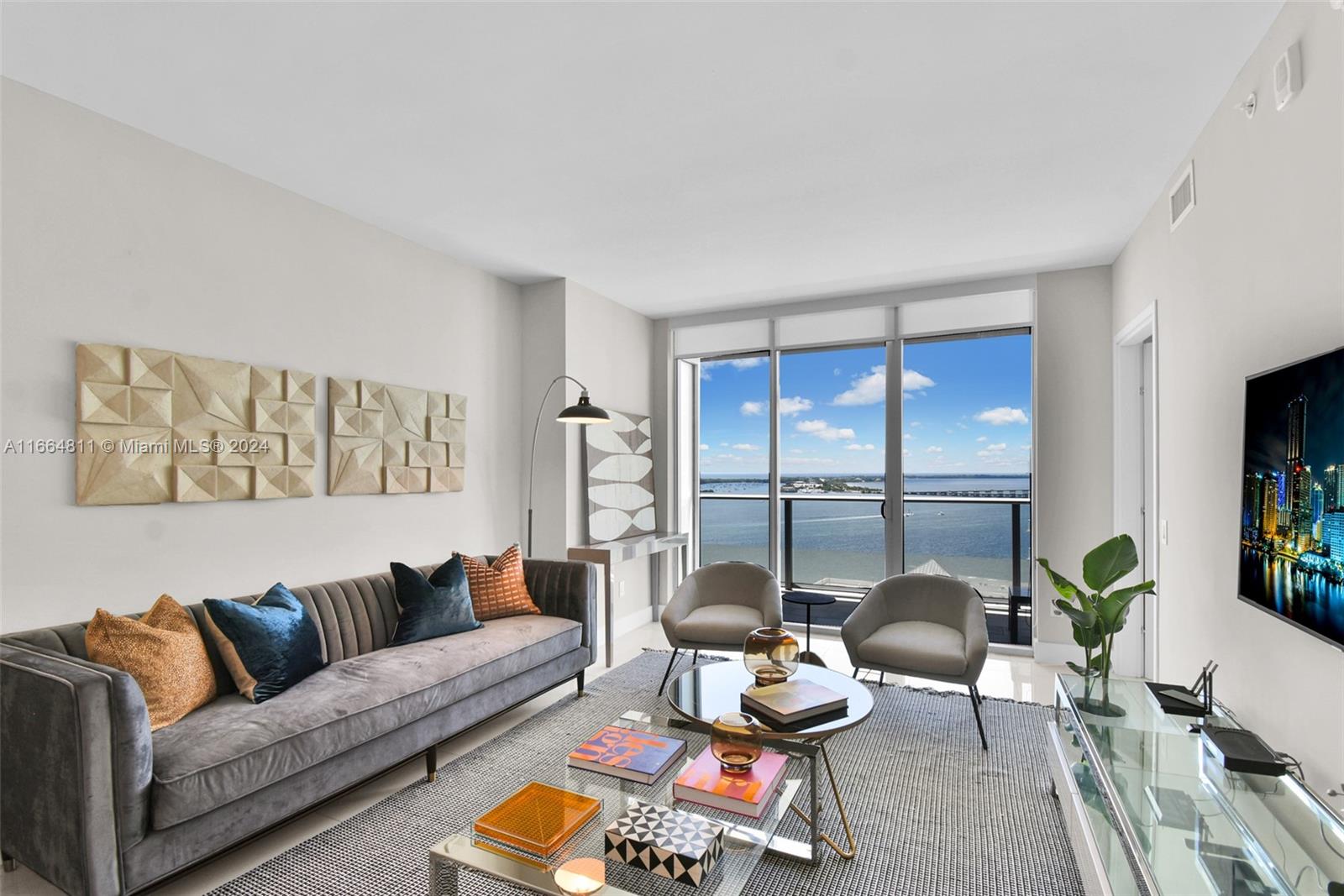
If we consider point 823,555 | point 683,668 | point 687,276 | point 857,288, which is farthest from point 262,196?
point 823,555

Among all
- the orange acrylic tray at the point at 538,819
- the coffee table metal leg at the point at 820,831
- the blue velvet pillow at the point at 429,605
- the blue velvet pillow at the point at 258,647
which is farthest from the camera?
the blue velvet pillow at the point at 429,605

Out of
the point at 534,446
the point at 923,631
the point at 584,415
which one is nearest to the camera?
the point at 923,631

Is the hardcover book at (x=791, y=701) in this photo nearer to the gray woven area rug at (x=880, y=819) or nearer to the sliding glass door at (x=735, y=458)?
the gray woven area rug at (x=880, y=819)

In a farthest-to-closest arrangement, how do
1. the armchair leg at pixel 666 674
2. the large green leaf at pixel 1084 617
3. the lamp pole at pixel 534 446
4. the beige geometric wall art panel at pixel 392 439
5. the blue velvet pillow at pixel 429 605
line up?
the lamp pole at pixel 534 446
the armchair leg at pixel 666 674
the beige geometric wall art panel at pixel 392 439
the blue velvet pillow at pixel 429 605
the large green leaf at pixel 1084 617

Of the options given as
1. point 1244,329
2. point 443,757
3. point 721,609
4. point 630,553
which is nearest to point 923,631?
point 721,609

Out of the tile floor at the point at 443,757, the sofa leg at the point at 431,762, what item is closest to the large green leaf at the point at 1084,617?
the tile floor at the point at 443,757

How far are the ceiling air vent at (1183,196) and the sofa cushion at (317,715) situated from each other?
11.8ft

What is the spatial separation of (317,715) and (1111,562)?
10.3ft

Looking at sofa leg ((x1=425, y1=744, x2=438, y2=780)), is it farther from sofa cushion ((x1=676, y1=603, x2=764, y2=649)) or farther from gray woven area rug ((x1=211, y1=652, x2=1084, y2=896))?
sofa cushion ((x1=676, y1=603, x2=764, y2=649))

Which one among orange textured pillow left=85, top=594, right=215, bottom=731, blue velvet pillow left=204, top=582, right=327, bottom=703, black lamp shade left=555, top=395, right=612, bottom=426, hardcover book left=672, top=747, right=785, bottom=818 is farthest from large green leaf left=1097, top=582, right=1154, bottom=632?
orange textured pillow left=85, top=594, right=215, bottom=731

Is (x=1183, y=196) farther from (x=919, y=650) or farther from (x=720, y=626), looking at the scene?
(x=720, y=626)

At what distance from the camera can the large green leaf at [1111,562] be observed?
2752mm

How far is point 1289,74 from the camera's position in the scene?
1.89 metres

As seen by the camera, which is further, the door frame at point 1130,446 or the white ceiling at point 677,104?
the door frame at point 1130,446
